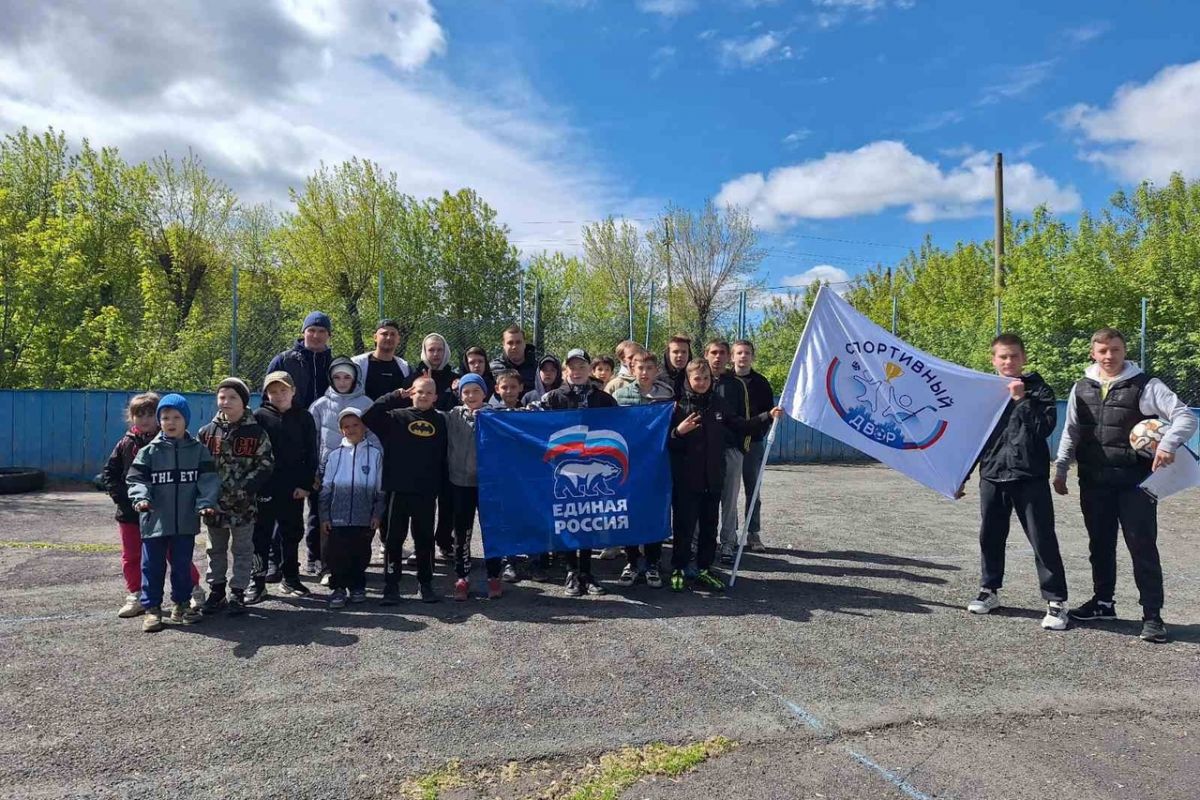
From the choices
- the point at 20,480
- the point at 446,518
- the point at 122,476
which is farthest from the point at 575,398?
the point at 20,480

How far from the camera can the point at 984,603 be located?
18.4ft

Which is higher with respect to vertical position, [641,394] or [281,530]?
[641,394]

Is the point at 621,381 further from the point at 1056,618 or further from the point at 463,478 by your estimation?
the point at 1056,618

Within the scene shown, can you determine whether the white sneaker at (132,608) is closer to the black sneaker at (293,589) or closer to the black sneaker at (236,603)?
the black sneaker at (236,603)

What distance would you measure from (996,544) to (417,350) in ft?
46.4

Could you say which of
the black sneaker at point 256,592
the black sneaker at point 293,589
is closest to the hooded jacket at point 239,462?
the black sneaker at point 256,592

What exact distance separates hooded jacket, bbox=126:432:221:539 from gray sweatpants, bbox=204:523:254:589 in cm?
23

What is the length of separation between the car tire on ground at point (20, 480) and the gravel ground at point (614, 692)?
569 centimetres

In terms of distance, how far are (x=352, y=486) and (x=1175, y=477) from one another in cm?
581

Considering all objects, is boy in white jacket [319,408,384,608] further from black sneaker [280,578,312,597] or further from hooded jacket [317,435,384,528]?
black sneaker [280,578,312,597]

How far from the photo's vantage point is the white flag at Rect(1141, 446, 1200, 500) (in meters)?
5.07

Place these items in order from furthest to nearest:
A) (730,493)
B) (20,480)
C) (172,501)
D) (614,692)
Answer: (20,480), (730,493), (172,501), (614,692)

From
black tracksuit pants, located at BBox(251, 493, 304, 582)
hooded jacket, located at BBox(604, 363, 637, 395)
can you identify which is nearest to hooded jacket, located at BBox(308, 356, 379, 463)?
black tracksuit pants, located at BBox(251, 493, 304, 582)

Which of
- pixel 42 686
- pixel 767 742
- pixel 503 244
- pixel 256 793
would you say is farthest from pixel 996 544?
pixel 503 244
